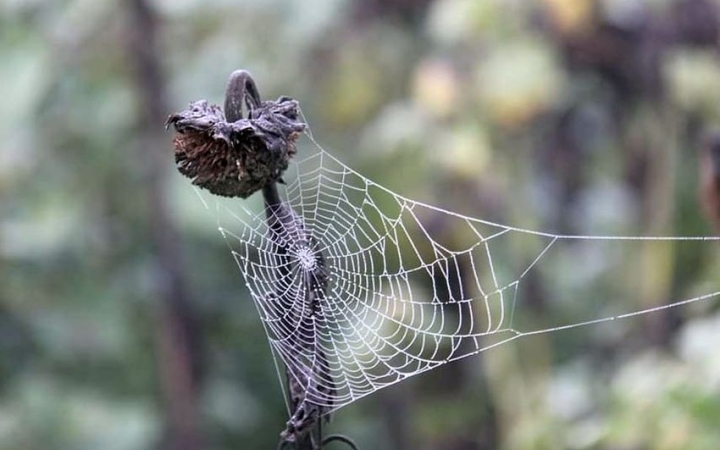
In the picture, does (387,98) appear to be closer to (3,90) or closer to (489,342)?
(489,342)

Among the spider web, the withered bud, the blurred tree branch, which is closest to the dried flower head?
the withered bud

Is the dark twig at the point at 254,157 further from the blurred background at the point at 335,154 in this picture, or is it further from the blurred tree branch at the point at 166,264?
the blurred tree branch at the point at 166,264

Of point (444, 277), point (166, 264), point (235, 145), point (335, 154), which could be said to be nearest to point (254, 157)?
point (235, 145)

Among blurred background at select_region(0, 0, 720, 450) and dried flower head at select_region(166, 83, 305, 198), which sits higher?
blurred background at select_region(0, 0, 720, 450)

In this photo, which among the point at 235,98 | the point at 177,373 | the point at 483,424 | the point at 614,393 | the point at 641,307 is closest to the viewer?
the point at 235,98

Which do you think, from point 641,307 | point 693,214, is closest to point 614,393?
point 641,307

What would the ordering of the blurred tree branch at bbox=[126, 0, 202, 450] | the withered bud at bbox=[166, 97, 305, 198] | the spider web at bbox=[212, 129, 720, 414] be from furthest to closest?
the blurred tree branch at bbox=[126, 0, 202, 450] → the spider web at bbox=[212, 129, 720, 414] → the withered bud at bbox=[166, 97, 305, 198]

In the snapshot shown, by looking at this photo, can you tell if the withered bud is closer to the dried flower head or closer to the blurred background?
the dried flower head

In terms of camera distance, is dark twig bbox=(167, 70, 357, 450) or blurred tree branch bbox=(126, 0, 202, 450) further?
blurred tree branch bbox=(126, 0, 202, 450)
